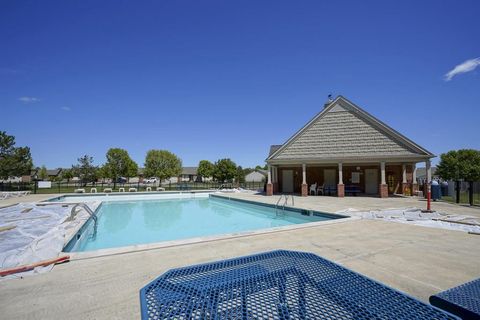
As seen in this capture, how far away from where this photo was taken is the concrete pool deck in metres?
3.09

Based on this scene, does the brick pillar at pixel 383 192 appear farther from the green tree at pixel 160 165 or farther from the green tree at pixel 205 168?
the green tree at pixel 205 168

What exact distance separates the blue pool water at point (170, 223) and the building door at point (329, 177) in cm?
896

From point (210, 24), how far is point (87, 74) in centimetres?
1052

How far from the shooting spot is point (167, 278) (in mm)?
1922

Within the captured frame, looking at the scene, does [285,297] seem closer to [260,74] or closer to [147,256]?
[147,256]

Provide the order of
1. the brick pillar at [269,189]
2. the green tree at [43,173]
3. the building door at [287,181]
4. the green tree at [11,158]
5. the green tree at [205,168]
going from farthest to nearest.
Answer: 1. the green tree at [43,173]
2. the green tree at [205,168]
3. the green tree at [11,158]
4. the building door at [287,181]
5. the brick pillar at [269,189]

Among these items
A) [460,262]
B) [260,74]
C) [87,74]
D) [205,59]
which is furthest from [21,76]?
[460,262]

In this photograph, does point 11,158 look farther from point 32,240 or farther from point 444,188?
point 444,188

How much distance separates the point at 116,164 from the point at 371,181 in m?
41.0

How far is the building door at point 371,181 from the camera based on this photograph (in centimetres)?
2042

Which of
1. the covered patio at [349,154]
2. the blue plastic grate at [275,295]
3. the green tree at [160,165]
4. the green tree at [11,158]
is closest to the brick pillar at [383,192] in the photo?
the covered patio at [349,154]

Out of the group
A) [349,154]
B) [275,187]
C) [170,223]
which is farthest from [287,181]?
[170,223]

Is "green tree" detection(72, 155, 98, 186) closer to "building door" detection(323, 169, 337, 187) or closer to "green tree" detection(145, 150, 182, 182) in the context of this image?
"green tree" detection(145, 150, 182, 182)

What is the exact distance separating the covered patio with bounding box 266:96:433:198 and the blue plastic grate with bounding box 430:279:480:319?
55.8ft
